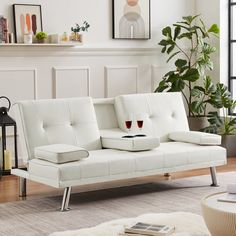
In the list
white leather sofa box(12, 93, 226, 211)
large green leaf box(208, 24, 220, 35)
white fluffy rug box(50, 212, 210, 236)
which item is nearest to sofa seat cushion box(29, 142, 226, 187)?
white leather sofa box(12, 93, 226, 211)

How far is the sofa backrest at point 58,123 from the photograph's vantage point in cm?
531

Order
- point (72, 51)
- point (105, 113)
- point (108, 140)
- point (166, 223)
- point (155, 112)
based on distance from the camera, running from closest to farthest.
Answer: point (166, 223) → point (108, 140) → point (105, 113) → point (155, 112) → point (72, 51)

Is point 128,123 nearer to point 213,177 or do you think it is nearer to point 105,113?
point 105,113

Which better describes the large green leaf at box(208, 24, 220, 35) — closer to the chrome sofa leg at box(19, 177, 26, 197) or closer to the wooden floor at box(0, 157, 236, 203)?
the wooden floor at box(0, 157, 236, 203)

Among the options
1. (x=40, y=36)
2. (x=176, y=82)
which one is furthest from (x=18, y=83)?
(x=176, y=82)

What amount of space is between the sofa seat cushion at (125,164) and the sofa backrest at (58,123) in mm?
176

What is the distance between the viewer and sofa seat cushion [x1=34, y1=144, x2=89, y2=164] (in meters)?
4.94

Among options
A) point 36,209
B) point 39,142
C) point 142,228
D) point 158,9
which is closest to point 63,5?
point 158,9

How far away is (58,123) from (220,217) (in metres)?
2.23

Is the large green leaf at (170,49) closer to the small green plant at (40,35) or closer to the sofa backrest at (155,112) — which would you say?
the sofa backrest at (155,112)

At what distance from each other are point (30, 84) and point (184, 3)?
2.41m

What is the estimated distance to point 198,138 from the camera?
231 inches

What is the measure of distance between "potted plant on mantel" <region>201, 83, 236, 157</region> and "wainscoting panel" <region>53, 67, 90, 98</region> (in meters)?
1.47

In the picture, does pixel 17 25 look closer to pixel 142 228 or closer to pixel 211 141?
pixel 211 141
